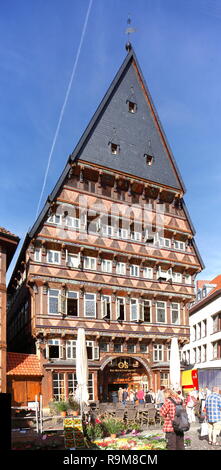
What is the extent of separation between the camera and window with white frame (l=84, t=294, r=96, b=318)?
88.8 ft

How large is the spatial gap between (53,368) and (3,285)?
19.0ft

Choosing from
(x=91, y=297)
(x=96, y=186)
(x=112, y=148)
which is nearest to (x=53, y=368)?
(x=91, y=297)

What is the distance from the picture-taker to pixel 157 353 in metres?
29.3

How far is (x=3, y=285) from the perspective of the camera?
21.6m

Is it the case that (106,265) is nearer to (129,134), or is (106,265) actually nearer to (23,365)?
(23,365)

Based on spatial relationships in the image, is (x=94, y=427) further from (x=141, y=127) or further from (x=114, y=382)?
(x=141, y=127)

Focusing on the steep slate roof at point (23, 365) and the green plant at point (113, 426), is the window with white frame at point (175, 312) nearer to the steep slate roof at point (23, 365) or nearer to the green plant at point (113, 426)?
the steep slate roof at point (23, 365)

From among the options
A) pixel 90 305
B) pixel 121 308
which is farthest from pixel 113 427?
pixel 121 308

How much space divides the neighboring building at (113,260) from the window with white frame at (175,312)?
2.4 inches

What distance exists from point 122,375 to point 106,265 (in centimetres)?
624

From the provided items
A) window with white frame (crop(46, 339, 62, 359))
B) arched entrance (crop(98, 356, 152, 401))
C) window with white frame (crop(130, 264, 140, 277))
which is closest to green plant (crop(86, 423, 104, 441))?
window with white frame (crop(46, 339, 62, 359))

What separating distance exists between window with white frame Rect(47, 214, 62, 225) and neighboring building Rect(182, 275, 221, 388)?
43.3 feet

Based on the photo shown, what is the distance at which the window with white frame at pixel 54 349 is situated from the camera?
2542cm

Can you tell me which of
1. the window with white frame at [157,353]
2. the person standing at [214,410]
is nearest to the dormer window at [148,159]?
the window with white frame at [157,353]
